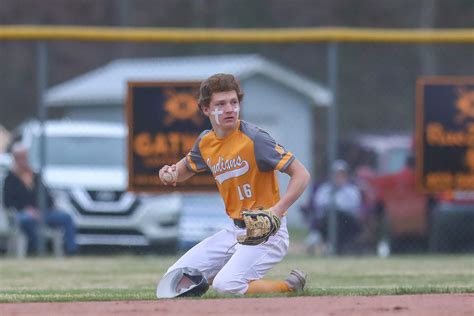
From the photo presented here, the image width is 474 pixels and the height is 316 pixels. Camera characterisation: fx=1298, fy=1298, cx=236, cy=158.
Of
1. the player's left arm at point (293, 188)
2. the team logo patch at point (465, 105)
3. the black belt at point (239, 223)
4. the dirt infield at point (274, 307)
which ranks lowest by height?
the dirt infield at point (274, 307)

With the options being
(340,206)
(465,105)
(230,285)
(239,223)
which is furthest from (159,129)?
(230,285)

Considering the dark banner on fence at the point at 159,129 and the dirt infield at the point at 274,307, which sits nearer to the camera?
the dirt infield at the point at 274,307

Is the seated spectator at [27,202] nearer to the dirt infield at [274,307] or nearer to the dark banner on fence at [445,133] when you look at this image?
the dark banner on fence at [445,133]

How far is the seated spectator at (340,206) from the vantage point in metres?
13.7

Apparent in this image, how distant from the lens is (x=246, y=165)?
7.61 metres

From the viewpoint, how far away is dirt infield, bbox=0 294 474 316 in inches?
261

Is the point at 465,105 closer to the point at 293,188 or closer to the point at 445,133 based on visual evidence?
the point at 445,133

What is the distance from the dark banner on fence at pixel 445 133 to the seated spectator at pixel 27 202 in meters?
3.77

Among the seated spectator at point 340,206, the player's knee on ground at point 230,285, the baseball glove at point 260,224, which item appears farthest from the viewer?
the seated spectator at point 340,206

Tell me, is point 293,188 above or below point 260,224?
above

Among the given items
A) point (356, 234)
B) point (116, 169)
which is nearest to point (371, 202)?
point (356, 234)

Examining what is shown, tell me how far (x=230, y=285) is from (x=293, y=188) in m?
0.69

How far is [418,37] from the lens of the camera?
13.7m

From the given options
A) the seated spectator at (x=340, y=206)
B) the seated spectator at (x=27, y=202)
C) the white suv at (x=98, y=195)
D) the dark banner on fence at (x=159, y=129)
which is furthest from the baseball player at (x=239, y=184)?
the white suv at (x=98, y=195)
